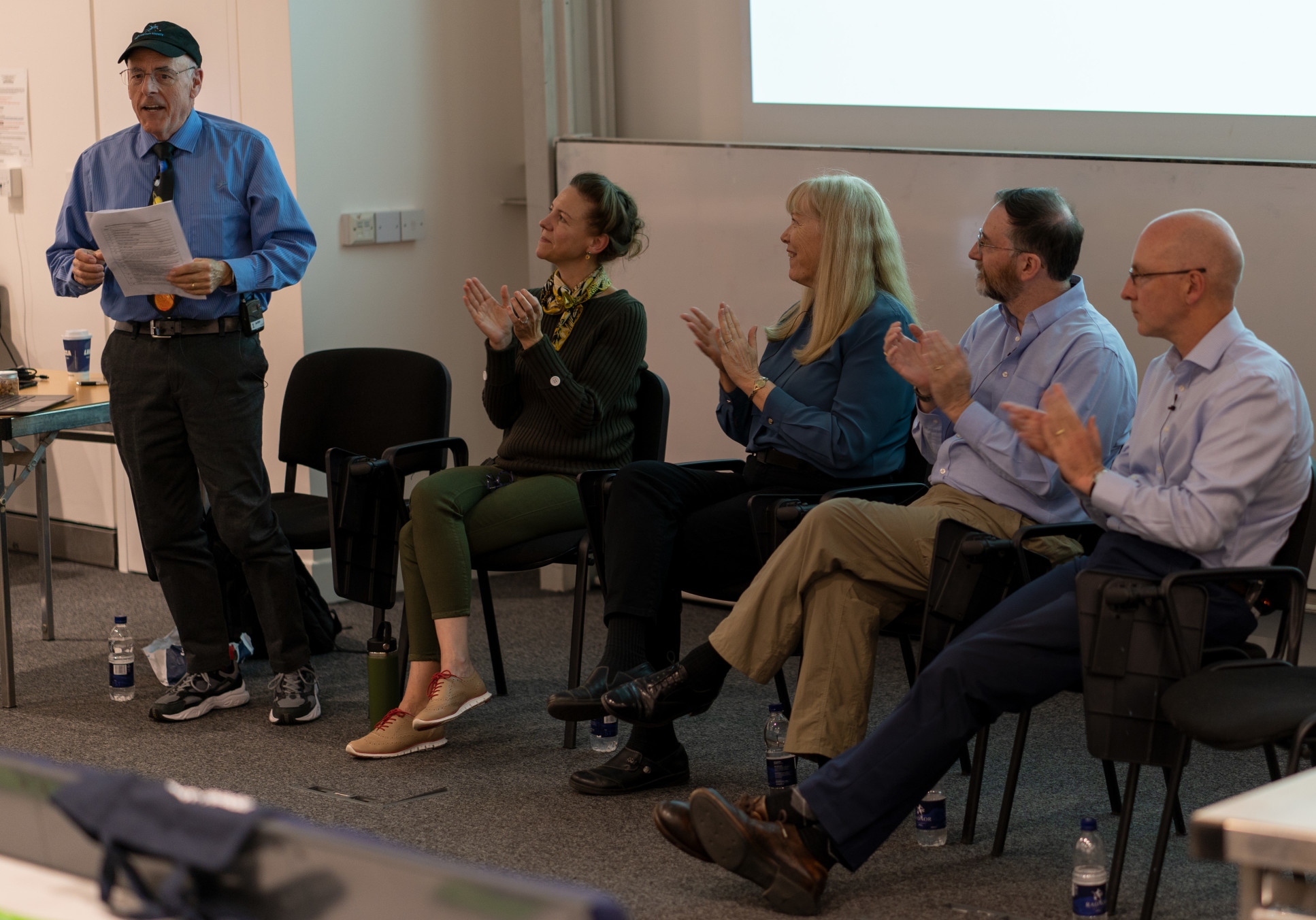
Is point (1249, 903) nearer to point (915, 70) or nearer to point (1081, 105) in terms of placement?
point (1081, 105)

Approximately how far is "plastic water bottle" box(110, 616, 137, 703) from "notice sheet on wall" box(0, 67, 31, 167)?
223 cm

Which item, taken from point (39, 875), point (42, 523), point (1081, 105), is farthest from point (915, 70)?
point (39, 875)

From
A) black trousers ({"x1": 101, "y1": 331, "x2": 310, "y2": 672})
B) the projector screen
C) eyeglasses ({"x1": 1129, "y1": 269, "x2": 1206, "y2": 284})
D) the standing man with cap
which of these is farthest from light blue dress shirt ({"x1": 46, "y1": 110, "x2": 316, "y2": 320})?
eyeglasses ({"x1": 1129, "y1": 269, "x2": 1206, "y2": 284})

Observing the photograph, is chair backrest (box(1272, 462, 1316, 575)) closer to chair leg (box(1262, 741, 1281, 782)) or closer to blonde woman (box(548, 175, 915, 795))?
chair leg (box(1262, 741, 1281, 782))

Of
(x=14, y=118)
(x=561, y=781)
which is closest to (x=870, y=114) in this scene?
(x=561, y=781)

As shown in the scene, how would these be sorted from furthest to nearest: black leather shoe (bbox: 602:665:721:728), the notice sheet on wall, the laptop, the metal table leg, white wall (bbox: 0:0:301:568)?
the notice sheet on wall < white wall (bbox: 0:0:301:568) < the metal table leg < the laptop < black leather shoe (bbox: 602:665:721:728)

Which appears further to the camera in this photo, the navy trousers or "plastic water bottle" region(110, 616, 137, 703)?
"plastic water bottle" region(110, 616, 137, 703)

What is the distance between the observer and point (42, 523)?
4430mm

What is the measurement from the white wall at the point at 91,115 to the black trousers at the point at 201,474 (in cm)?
107

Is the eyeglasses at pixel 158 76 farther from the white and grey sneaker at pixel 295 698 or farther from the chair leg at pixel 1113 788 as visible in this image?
the chair leg at pixel 1113 788

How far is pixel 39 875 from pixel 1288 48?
3385 millimetres

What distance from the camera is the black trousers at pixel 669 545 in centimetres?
318

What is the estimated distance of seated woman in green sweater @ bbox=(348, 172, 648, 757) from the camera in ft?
11.2

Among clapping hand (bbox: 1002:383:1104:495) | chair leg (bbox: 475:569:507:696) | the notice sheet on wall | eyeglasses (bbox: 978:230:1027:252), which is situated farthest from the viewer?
the notice sheet on wall
